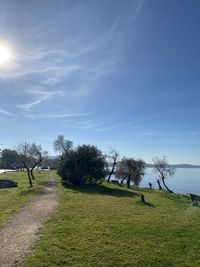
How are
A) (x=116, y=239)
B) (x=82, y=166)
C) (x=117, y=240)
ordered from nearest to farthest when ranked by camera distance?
1. (x=117, y=240)
2. (x=116, y=239)
3. (x=82, y=166)

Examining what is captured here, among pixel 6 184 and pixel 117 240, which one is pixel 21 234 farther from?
pixel 6 184

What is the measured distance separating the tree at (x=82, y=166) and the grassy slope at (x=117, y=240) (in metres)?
28.0

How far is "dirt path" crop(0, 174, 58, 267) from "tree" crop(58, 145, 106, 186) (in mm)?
26057

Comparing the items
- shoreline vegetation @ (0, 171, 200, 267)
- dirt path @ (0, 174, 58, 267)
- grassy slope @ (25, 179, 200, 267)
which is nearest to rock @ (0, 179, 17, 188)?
dirt path @ (0, 174, 58, 267)

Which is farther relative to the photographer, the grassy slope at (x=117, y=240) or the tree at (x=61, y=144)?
the tree at (x=61, y=144)

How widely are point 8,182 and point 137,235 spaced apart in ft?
115

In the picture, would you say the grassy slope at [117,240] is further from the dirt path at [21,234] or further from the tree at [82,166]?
the tree at [82,166]

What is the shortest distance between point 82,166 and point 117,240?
3661cm

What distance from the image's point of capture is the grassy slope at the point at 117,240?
1330 centimetres

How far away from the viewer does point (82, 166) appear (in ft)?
172

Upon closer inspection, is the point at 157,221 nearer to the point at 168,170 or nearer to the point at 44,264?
the point at 44,264

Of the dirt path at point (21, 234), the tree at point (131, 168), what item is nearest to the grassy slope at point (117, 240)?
the dirt path at point (21, 234)

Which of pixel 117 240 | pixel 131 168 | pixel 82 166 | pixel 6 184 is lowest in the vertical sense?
pixel 117 240

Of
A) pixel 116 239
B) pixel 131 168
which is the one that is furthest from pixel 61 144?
pixel 116 239
